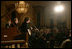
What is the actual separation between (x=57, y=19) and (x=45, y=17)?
3.82ft

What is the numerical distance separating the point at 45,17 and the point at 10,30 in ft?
29.5

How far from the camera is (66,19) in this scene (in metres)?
13.9

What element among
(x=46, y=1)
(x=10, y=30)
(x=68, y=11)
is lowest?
(x=10, y=30)

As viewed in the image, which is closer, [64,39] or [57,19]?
[64,39]

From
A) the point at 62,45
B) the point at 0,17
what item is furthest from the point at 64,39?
the point at 0,17

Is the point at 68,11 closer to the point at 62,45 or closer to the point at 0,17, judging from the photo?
the point at 0,17

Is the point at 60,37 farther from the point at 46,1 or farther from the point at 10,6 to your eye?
the point at 46,1

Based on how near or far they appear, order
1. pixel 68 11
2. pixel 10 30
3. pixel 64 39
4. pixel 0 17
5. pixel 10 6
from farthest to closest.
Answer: pixel 68 11, pixel 10 6, pixel 0 17, pixel 64 39, pixel 10 30

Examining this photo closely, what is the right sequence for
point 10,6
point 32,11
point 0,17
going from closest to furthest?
1. point 0,17
2. point 10,6
3. point 32,11

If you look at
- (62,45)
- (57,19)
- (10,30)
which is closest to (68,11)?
(57,19)

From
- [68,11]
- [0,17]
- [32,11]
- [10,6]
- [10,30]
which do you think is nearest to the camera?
[10,30]

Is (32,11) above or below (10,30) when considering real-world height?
above

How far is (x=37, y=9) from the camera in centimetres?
1488

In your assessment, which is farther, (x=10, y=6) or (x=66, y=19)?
(x=66, y=19)
